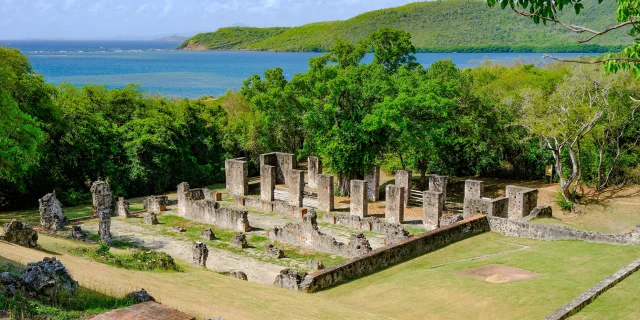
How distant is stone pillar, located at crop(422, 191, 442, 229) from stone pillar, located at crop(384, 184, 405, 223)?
1.31m

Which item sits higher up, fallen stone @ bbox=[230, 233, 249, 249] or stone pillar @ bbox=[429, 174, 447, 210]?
stone pillar @ bbox=[429, 174, 447, 210]

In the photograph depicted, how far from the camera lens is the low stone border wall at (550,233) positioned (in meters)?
19.8

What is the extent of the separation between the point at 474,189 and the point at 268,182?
38.8ft

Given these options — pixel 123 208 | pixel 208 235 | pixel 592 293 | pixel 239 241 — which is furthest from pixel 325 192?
pixel 592 293

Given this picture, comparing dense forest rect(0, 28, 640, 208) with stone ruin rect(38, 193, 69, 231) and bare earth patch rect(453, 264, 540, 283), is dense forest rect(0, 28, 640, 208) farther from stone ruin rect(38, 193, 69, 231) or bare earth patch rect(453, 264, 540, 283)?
bare earth patch rect(453, 264, 540, 283)

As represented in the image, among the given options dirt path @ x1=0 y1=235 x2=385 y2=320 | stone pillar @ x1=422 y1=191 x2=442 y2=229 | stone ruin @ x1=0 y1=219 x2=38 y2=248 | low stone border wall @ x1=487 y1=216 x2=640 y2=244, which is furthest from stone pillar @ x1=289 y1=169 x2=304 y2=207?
stone ruin @ x1=0 y1=219 x2=38 y2=248

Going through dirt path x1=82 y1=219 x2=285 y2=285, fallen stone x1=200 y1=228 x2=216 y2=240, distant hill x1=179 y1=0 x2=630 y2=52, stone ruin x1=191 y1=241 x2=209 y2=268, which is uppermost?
distant hill x1=179 y1=0 x2=630 y2=52

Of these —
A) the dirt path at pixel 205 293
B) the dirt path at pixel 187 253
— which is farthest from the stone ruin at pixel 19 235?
the dirt path at pixel 187 253

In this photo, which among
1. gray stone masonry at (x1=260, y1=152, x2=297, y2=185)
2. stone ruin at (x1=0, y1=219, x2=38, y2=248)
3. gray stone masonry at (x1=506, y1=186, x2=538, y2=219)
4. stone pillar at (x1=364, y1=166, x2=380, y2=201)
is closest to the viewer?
stone ruin at (x1=0, y1=219, x2=38, y2=248)

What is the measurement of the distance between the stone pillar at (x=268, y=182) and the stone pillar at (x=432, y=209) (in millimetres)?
9919

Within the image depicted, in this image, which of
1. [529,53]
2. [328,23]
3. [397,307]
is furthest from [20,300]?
[328,23]

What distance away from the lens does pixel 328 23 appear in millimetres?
188375

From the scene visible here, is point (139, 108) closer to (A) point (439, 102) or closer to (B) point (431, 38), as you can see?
(A) point (439, 102)

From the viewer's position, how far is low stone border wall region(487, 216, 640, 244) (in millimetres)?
19784
